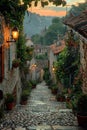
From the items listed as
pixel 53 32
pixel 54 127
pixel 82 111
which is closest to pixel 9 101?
pixel 54 127

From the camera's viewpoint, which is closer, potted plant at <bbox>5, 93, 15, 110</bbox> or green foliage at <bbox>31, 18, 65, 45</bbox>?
potted plant at <bbox>5, 93, 15, 110</bbox>

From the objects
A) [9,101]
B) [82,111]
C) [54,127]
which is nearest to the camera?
[54,127]

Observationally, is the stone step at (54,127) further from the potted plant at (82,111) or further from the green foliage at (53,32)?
the green foliage at (53,32)

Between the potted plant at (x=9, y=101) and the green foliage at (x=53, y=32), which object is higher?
the green foliage at (x=53, y=32)

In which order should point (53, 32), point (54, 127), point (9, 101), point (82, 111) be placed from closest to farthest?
1. point (54, 127)
2. point (82, 111)
3. point (9, 101)
4. point (53, 32)

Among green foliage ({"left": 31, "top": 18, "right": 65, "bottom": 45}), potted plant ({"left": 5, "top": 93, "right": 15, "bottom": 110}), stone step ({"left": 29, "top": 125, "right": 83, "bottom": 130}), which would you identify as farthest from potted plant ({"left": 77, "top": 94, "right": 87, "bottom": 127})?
green foliage ({"left": 31, "top": 18, "right": 65, "bottom": 45})

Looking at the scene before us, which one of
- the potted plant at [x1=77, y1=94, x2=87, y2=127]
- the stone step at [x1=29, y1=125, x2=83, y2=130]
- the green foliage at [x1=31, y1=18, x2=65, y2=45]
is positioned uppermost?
the green foliage at [x1=31, y1=18, x2=65, y2=45]

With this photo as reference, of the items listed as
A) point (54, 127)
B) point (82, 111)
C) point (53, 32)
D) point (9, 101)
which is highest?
point (53, 32)

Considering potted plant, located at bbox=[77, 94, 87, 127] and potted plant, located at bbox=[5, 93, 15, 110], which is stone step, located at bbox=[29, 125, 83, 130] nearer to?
potted plant, located at bbox=[77, 94, 87, 127]

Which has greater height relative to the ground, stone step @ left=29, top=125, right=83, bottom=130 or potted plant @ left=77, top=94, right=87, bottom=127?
potted plant @ left=77, top=94, right=87, bottom=127

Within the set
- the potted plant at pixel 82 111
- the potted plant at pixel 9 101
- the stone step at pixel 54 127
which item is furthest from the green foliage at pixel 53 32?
the stone step at pixel 54 127

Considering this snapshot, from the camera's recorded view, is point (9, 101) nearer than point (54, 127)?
No

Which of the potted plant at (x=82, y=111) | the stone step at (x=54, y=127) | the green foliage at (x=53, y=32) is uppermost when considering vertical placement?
the green foliage at (x=53, y=32)

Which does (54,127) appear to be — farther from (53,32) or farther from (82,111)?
(53,32)
